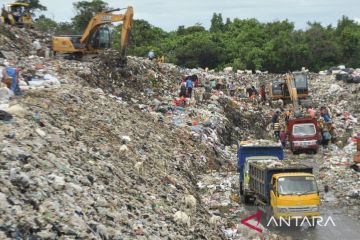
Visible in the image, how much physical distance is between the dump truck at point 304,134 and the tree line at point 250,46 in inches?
1280

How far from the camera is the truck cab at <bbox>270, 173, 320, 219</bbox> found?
13.2m

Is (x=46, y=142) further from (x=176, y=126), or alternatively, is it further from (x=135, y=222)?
(x=176, y=126)

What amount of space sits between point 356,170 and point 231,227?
7699mm

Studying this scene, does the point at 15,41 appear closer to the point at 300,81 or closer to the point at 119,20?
the point at 119,20

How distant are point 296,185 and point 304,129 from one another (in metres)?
11.9

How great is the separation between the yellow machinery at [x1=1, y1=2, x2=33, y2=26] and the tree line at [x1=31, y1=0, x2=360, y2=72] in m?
22.3

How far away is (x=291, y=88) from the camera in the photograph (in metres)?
34.0

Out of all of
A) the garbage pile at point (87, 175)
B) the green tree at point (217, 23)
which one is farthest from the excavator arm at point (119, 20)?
the green tree at point (217, 23)

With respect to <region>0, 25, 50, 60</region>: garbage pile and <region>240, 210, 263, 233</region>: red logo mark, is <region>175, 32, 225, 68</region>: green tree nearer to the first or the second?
<region>0, 25, 50, 60</region>: garbage pile

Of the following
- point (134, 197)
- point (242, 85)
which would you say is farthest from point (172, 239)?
point (242, 85)

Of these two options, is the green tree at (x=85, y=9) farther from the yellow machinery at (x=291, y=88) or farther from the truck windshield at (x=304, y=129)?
the truck windshield at (x=304, y=129)

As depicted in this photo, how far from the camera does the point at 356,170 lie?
18719 millimetres

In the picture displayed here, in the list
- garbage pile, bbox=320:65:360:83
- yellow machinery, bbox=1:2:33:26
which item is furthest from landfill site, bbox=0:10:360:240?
garbage pile, bbox=320:65:360:83

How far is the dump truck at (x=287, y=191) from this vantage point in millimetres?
13211
